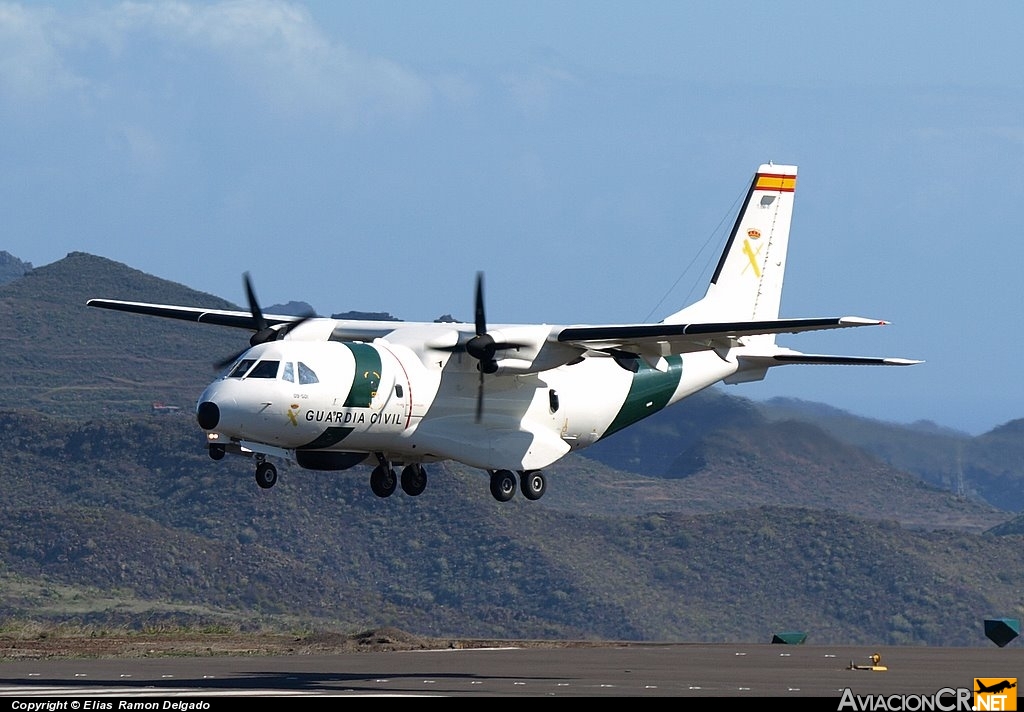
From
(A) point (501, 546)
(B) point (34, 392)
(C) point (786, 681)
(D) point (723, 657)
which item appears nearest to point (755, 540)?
(A) point (501, 546)

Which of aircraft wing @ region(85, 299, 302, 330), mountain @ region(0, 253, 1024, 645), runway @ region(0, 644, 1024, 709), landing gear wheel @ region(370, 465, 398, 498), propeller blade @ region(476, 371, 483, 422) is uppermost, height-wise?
aircraft wing @ region(85, 299, 302, 330)

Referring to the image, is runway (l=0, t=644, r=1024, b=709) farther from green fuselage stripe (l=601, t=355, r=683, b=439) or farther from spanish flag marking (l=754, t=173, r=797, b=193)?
spanish flag marking (l=754, t=173, r=797, b=193)

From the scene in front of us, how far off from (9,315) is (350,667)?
9842 cm

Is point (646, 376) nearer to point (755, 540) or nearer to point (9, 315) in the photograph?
point (755, 540)

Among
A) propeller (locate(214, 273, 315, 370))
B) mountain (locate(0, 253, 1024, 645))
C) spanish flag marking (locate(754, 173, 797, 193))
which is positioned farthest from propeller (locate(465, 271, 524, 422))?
mountain (locate(0, 253, 1024, 645))

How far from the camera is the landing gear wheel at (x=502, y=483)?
1369 inches

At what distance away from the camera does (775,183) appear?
133 ft

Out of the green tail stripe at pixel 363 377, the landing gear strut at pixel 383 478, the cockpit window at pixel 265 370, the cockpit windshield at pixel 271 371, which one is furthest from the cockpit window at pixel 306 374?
the landing gear strut at pixel 383 478

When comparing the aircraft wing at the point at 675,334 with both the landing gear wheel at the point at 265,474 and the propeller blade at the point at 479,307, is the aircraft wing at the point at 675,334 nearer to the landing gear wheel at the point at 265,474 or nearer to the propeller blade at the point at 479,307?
the propeller blade at the point at 479,307

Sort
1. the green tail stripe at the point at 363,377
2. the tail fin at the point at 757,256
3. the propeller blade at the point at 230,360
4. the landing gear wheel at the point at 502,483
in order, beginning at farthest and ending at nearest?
1. the tail fin at the point at 757,256
2. the landing gear wheel at the point at 502,483
3. the propeller blade at the point at 230,360
4. the green tail stripe at the point at 363,377

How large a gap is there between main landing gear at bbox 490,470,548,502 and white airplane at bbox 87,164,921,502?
0.09 ft

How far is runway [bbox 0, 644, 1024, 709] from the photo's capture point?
21.8 m

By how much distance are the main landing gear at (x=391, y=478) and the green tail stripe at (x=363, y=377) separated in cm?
239

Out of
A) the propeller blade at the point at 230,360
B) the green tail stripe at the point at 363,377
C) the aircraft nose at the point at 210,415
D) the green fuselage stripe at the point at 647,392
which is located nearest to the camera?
the aircraft nose at the point at 210,415
